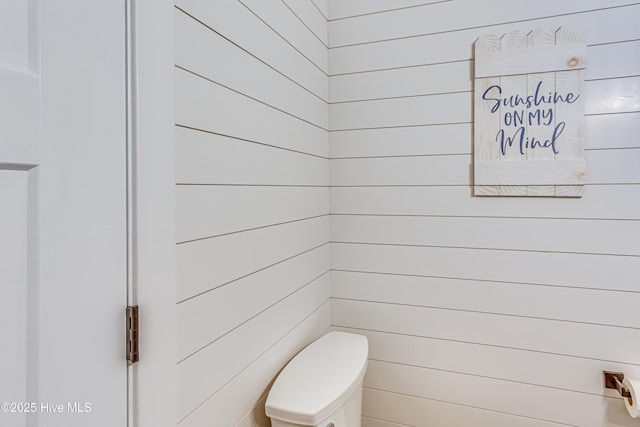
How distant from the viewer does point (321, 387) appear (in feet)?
3.24

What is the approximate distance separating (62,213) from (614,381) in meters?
1.60

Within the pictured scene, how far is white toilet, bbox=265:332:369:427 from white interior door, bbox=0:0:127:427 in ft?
1.47

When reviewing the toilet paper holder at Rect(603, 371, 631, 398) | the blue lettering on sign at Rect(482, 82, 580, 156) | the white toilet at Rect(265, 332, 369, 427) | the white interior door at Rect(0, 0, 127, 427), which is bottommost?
the toilet paper holder at Rect(603, 371, 631, 398)

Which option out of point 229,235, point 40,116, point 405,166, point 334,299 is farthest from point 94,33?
point 334,299

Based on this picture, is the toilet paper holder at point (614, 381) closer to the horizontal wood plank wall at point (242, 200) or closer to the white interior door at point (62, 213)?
the horizontal wood plank wall at point (242, 200)

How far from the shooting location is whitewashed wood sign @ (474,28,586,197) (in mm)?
1204

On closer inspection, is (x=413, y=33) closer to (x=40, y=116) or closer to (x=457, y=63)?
(x=457, y=63)

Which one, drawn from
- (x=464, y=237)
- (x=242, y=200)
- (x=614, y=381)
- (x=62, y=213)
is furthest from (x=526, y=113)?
(x=62, y=213)

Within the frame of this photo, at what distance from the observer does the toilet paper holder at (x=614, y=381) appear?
1137mm

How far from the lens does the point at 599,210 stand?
3.90 feet

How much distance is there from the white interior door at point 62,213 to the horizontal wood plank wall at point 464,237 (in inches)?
41.3

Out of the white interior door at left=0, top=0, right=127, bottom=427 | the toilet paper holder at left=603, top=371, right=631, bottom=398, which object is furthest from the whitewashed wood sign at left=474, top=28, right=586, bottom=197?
the white interior door at left=0, top=0, right=127, bottom=427

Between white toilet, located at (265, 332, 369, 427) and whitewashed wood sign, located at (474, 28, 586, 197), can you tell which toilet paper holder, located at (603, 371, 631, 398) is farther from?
white toilet, located at (265, 332, 369, 427)

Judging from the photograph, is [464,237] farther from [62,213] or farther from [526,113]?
[62,213]
